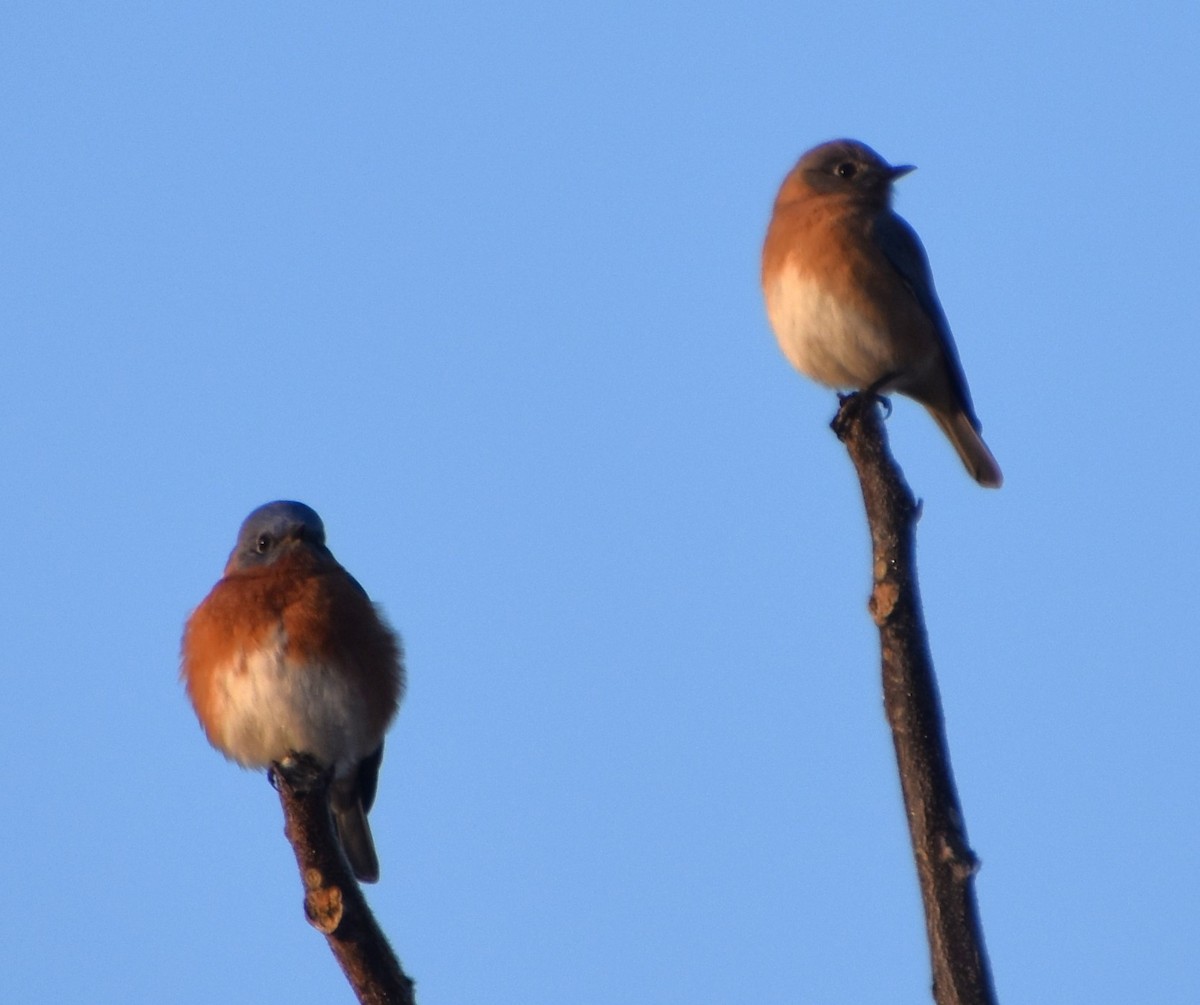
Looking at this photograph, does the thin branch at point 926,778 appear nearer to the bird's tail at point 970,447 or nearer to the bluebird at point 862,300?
the bluebird at point 862,300

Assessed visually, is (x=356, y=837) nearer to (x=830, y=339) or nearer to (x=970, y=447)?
(x=830, y=339)

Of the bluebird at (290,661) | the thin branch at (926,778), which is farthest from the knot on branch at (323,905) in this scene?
the bluebird at (290,661)

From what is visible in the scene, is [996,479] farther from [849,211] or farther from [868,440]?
[868,440]

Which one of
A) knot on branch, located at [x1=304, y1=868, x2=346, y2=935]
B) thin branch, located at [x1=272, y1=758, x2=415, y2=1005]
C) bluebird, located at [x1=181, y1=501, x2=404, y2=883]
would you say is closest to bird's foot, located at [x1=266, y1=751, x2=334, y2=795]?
thin branch, located at [x1=272, y1=758, x2=415, y2=1005]

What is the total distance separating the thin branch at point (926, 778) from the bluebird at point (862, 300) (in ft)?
12.7

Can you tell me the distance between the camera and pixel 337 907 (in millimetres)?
4996

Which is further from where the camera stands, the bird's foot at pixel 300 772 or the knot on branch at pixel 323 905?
the bird's foot at pixel 300 772

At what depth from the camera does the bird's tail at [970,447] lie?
32.5 ft

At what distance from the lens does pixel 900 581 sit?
4.84m

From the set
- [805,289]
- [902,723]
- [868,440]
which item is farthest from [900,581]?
[805,289]

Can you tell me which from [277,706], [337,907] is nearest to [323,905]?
[337,907]

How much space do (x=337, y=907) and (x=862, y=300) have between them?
16.5ft

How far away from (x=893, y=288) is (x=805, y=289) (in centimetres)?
47

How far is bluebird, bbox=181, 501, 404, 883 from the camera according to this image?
793 centimetres
